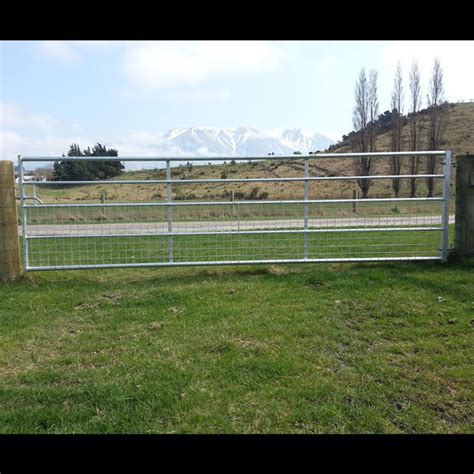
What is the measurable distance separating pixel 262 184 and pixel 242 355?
49.4 ft

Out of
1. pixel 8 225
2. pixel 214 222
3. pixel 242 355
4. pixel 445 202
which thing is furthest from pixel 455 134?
pixel 242 355

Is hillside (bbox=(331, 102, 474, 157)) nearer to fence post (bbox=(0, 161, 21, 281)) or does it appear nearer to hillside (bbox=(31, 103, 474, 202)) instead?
hillside (bbox=(31, 103, 474, 202))

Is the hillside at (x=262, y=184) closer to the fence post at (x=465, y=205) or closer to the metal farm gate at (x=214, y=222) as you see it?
the metal farm gate at (x=214, y=222)

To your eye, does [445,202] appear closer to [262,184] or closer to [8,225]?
[8,225]

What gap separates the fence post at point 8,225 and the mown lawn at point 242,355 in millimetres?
292

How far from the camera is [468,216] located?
6.95 metres

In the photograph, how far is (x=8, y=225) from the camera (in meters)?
6.21

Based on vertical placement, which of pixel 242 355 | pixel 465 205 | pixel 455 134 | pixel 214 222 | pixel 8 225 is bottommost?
pixel 242 355

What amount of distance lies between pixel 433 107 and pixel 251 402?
30.2 m

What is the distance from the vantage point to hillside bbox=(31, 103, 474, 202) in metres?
9.09

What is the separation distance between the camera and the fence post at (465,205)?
6.89m

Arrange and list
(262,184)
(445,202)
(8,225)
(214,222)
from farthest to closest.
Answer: (262,184) → (214,222) → (445,202) → (8,225)

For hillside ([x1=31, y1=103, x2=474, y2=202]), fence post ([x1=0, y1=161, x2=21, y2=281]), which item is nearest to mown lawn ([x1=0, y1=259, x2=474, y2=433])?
fence post ([x1=0, y1=161, x2=21, y2=281])
